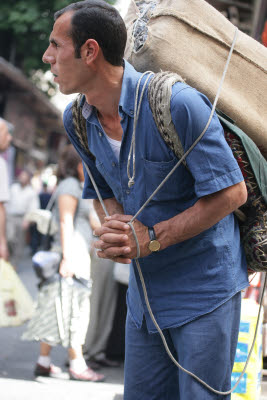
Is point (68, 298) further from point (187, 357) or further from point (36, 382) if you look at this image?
point (187, 357)

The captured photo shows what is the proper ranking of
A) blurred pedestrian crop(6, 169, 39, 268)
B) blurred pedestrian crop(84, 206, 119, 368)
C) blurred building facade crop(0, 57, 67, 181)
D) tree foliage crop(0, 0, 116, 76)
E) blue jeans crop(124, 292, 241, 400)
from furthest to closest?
blurred building facade crop(0, 57, 67, 181), tree foliage crop(0, 0, 116, 76), blurred pedestrian crop(6, 169, 39, 268), blurred pedestrian crop(84, 206, 119, 368), blue jeans crop(124, 292, 241, 400)

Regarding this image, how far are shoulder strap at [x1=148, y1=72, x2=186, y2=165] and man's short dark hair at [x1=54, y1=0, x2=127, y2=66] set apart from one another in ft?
0.63

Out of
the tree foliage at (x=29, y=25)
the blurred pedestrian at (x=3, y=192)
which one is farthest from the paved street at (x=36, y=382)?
the tree foliage at (x=29, y=25)

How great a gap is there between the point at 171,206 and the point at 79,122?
1.80 ft

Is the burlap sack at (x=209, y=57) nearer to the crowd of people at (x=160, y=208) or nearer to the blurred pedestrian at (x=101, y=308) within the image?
the crowd of people at (x=160, y=208)

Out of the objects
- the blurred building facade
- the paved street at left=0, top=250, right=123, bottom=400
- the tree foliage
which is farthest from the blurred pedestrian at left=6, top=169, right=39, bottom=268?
the paved street at left=0, top=250, right=123, bottom=400

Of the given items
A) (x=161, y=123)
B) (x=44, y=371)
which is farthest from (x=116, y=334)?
(x=161, y=123)

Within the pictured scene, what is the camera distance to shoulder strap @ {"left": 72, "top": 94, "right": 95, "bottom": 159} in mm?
2188

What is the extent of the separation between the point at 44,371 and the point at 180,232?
3209 mm

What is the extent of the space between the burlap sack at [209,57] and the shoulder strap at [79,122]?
0.30m

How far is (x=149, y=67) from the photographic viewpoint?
2066mm

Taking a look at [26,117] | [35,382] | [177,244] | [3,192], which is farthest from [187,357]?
[26,117]

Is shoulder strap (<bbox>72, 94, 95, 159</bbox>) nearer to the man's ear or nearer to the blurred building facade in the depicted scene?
the man's ear

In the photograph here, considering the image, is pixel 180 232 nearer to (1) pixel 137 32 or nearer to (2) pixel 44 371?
(1) pixel 137 32
